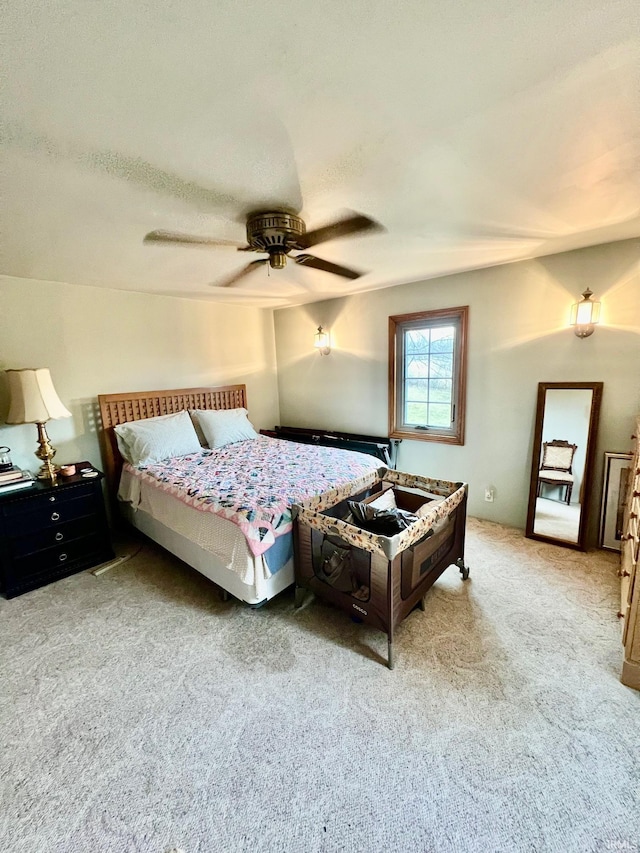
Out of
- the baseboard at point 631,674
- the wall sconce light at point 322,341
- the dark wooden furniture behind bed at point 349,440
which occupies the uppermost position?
the wall sconce light at point 322,341

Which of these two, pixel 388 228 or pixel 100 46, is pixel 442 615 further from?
pixel 100 46

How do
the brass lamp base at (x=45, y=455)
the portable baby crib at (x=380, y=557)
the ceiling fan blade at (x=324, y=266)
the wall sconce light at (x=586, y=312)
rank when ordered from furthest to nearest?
the brass lamp base at (x=45, y=455)
the wall sconce light at (x=586, y=312)
the ceiling fan blade at (x=324, y=266)
the portable baby crib at (x=380, y=557)

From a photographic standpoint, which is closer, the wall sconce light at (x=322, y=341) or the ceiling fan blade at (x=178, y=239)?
the ceiling fan blade at (x=178, y=239)

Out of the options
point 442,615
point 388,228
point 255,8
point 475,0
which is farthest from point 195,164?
point 442,615

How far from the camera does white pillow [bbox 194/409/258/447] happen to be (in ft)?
11.8

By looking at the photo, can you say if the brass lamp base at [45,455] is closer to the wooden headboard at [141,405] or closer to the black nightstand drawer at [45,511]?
the black nightstand drawer at [45,511]

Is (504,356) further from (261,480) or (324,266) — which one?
(261,480)

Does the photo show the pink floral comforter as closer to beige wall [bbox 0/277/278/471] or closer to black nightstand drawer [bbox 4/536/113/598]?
black nightstand drawer [bbox 4/536/113/598]

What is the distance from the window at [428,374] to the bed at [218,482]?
89cm

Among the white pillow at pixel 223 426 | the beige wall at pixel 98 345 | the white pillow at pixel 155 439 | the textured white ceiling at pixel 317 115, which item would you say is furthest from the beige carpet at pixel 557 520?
the beige wall at pixel 98 345

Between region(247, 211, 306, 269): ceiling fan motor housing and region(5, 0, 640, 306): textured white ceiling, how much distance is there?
0.22ft

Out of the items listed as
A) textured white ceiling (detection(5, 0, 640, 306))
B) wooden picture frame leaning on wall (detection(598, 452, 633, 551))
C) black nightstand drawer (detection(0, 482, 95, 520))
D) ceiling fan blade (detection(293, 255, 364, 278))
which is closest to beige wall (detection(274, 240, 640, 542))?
wooden picture frame leaning on wall (detection(598, 452, 633, 551))

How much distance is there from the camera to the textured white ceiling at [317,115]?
820 mm

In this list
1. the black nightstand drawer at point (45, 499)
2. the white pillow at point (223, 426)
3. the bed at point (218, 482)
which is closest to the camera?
the bed at point (218, 482)
